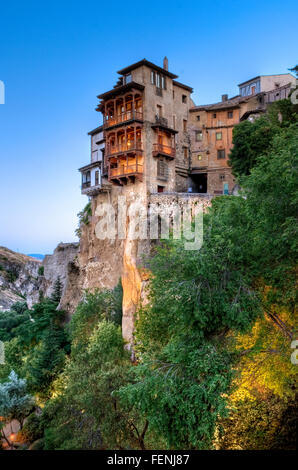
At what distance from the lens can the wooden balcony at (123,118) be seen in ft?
99.4

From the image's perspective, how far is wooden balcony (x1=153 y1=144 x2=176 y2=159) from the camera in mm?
30750

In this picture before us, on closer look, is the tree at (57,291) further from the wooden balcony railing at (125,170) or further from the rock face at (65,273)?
the wooden balcony railing at (125,170)

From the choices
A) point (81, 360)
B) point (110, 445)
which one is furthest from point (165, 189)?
point (110, 445)

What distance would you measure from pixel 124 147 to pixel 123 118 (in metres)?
2.80

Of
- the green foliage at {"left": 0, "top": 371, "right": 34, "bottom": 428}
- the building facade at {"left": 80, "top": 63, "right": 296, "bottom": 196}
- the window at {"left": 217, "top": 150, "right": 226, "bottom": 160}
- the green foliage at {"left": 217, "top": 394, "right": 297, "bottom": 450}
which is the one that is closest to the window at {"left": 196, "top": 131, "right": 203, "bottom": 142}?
the building facade at {"left": 80, "top": 63, "right": 296, "bottom": 196}

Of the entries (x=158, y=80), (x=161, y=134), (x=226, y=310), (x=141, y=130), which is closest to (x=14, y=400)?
(x=226, y=310)

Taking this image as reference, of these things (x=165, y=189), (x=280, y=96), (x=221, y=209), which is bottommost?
(x=221, y=209)

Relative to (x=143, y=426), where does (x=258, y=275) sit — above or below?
above

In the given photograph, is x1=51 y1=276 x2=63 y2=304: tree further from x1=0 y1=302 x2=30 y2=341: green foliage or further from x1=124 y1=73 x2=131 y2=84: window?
x1=124 y1=73 x2=131 y2=84: window

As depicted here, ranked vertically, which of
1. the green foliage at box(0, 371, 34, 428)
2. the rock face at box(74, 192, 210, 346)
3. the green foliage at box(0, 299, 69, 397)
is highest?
the rock face at box(74, 192, 210, 346)

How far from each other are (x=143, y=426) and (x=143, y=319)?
225 inches

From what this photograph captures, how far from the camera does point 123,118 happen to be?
31234 mm

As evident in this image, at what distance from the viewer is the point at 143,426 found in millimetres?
15344

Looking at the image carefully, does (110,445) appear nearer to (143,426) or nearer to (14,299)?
(143,426)
